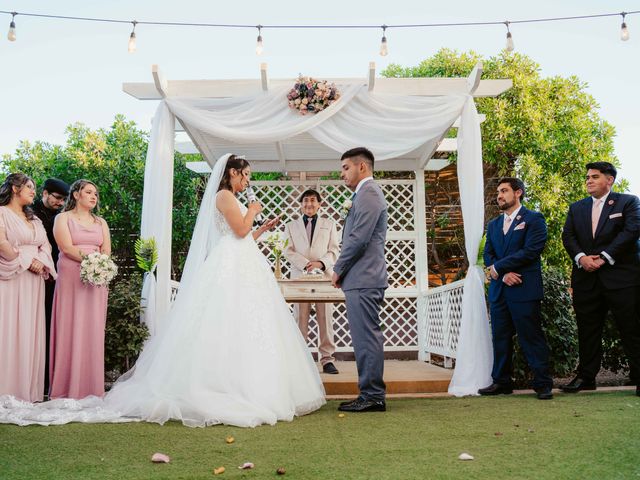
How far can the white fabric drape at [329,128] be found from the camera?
5.29m

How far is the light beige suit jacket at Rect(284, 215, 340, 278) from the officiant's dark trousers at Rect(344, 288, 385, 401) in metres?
2.52

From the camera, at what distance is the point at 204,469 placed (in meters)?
2.42

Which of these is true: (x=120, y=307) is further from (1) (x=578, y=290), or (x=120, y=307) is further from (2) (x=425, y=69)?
(2) (x=425, y=69)

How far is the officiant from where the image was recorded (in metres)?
6.44

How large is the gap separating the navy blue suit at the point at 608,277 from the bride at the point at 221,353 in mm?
2385

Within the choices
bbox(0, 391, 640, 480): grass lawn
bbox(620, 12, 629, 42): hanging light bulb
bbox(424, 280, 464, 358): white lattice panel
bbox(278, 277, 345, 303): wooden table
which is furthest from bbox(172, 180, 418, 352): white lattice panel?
bbox(0, 391, 640, 480): grass lawn

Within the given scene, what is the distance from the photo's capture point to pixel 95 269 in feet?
14.6

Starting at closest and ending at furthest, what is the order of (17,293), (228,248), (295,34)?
(228,248) < (17,293) < (295,34)

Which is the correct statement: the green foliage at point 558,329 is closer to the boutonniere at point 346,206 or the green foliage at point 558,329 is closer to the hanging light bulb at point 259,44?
the boutonniere at point 346,206

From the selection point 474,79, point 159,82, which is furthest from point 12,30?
point 474,79

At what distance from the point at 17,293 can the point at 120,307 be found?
3.01 ft

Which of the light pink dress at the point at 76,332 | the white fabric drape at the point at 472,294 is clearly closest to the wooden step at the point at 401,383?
the white fabric drape at the point at 472,294

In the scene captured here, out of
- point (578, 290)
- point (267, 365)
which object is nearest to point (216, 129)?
point (267, 365)

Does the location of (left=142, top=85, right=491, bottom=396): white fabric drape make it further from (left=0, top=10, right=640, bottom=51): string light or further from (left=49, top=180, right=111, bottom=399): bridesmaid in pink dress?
(left=0, top=10, right=640, bottom=51): string light
